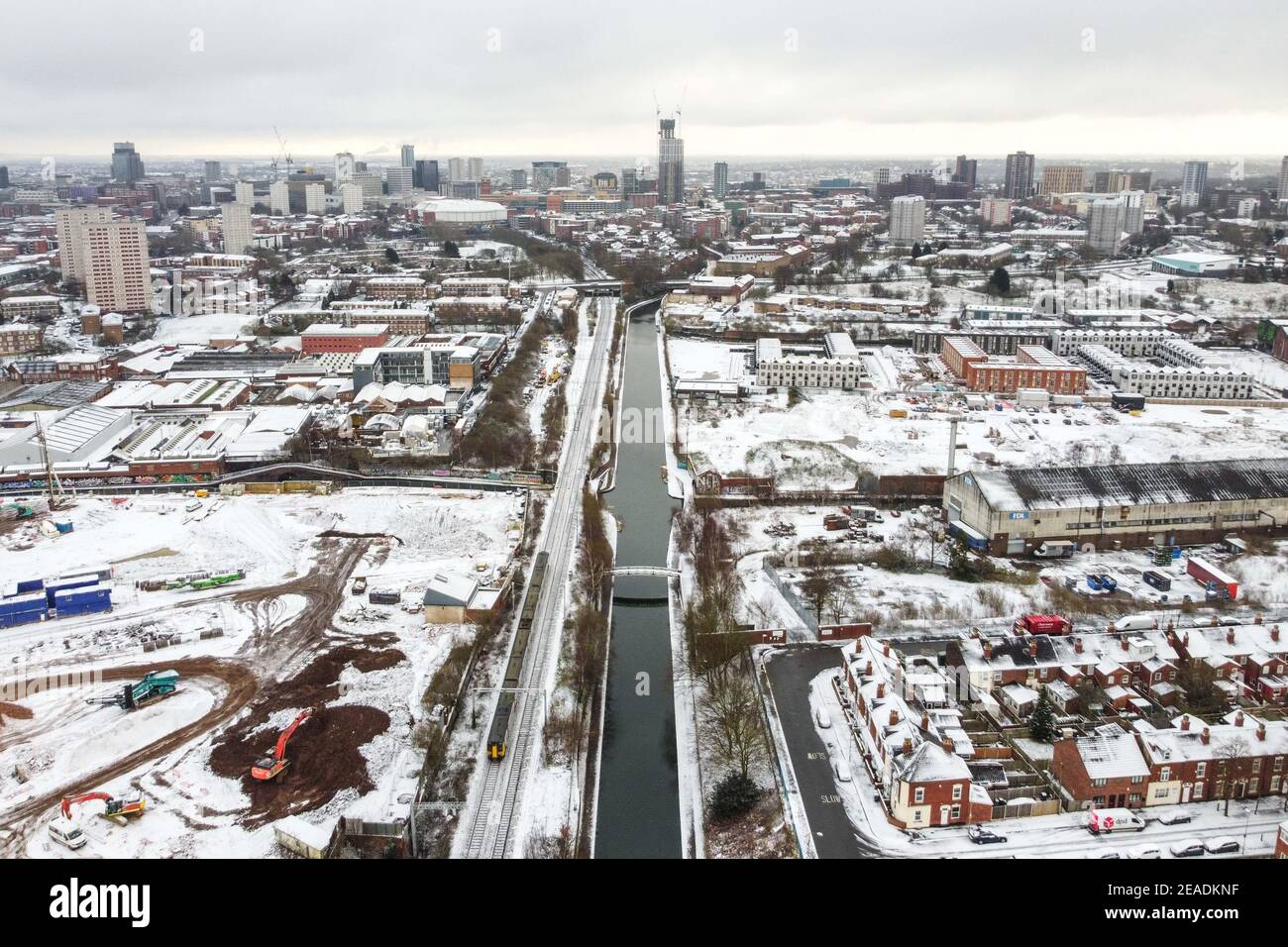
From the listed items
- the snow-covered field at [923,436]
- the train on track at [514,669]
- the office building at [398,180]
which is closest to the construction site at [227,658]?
the train on track at [514,669]

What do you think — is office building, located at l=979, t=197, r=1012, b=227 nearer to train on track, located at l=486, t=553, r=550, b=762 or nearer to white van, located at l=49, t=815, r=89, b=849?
train on track, located at l=486, t=553, r=550, b=762

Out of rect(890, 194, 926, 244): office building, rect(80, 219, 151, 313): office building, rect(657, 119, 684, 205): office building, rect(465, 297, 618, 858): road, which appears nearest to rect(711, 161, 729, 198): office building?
rect(657, 119, 684, 205): office building

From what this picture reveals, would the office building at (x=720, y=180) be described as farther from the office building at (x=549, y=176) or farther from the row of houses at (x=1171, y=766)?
the row of houses at (x=1171, y=766)

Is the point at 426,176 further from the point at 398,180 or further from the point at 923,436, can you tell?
the point at 923,436

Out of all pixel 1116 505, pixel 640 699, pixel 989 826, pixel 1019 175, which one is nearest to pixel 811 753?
pixel 989 826
